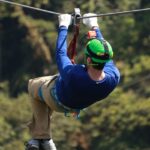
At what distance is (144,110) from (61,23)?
1239cm

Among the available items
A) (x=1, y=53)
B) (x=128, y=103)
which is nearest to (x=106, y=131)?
(x=128, y=103)

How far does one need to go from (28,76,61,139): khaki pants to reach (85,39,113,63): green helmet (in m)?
0.46

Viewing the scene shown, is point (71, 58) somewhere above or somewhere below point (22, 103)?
above

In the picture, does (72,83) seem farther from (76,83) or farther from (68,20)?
(68,20)

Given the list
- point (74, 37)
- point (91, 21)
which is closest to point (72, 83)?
point (74, 37)

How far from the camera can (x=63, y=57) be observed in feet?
→ 17.0

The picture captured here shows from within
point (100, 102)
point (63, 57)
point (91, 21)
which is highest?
point (91, 21)

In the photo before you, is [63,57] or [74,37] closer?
[63,57]

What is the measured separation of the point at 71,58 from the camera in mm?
5469

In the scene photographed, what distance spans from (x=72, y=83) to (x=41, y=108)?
548 millimetres

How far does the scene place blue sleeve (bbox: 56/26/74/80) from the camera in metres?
5.12

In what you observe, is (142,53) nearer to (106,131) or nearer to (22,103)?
(106,131)

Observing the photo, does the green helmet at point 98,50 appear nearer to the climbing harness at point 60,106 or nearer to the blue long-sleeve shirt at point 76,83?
the blue long-sleeve shirt at point 76,83

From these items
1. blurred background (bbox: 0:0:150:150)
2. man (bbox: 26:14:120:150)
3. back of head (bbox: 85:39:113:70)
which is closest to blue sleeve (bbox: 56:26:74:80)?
man (bbox: 26:14:120:150)
